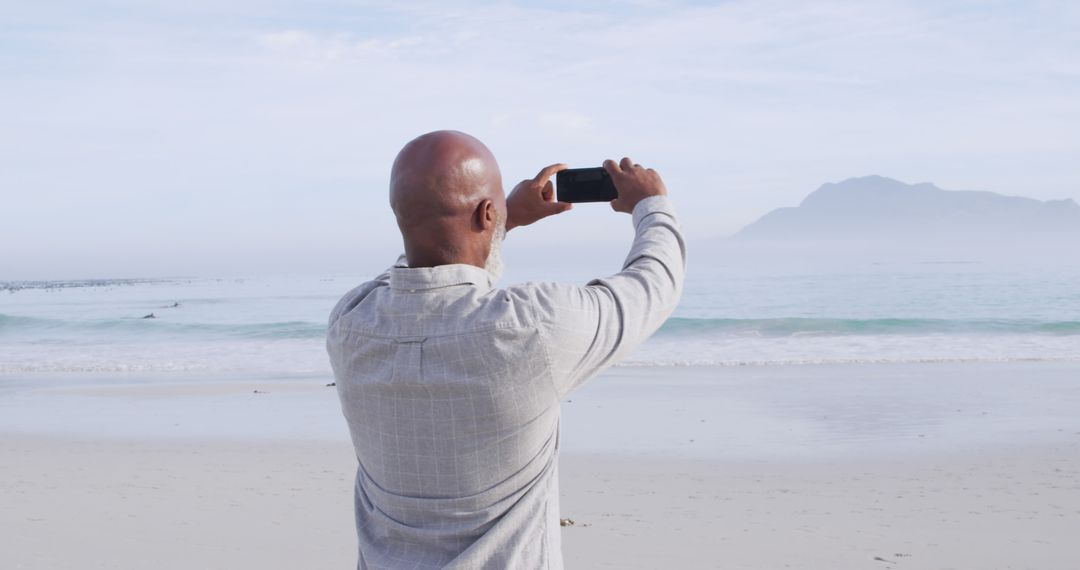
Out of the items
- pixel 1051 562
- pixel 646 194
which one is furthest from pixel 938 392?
pixel 646 194

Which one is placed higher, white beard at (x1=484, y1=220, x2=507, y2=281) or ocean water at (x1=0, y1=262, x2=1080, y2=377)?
white beard at (x1=484, y1=220, x2=507, y2=281)

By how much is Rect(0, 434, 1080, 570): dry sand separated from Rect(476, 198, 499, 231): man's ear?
3.88 meters

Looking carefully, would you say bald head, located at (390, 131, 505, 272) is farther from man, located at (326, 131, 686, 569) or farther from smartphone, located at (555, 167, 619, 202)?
smartphone, located at (555, 167, 619, 202)

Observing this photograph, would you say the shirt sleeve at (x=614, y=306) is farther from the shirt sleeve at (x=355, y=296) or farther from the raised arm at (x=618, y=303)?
the shirt sleeve at (x=355, y=296)

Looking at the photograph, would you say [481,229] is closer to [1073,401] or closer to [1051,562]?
[1051,562]

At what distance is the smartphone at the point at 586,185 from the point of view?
1730mm

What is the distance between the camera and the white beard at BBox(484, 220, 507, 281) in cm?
153

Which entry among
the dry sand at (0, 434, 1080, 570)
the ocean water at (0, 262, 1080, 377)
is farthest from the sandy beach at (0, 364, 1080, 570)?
the ocean water at (0, 262, 1080, 377)

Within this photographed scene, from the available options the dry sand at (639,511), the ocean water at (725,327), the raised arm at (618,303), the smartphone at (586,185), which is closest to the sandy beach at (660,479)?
the dry sand at (639,511)

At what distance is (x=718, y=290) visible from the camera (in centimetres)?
3400

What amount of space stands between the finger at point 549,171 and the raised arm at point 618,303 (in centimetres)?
16

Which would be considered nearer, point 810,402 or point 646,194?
point 646,194

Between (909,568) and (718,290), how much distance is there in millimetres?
29349

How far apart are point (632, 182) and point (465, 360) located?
1.56ft
